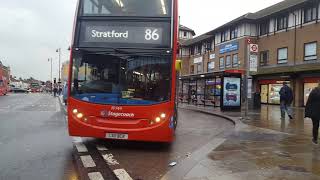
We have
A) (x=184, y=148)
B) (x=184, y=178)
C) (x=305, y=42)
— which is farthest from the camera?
(x=305, y=42)

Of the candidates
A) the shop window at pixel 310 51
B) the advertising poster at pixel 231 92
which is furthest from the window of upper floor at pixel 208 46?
the advertising poster at pixel 231 92

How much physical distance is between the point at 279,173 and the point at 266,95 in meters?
33.5

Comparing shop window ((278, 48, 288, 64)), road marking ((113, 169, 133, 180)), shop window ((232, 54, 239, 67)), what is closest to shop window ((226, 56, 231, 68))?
shop window ((232, 54, 239, 67))

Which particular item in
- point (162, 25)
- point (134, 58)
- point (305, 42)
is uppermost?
point (305, 42)

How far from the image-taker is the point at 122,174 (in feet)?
22.8

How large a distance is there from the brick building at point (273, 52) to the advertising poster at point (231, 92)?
43.9 inches

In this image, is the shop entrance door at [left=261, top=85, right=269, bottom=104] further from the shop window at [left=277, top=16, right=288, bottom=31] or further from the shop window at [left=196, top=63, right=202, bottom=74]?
the shop window at [left=196, top=63, right=202, bottom=74]

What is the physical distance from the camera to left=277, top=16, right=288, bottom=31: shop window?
1475 inches

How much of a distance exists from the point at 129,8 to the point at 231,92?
652 inches

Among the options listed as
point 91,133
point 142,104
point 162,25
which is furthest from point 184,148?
point 162,25

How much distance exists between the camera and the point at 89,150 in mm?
9602

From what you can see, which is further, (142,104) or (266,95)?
(266,95)

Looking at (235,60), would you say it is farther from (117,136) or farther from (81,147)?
(117,136)

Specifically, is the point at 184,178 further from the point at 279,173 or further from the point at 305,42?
the point at 305,42
